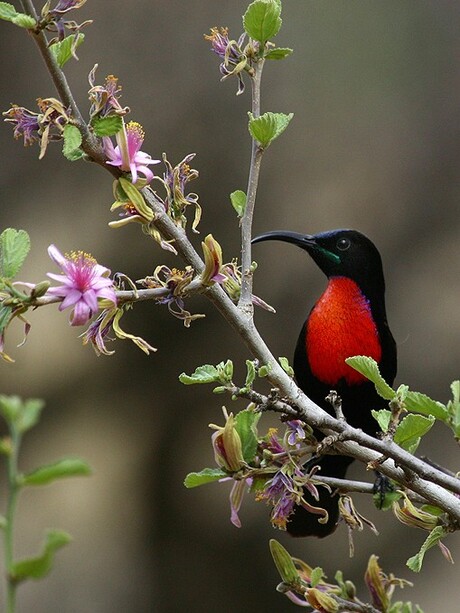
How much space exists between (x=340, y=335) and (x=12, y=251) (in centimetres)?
85

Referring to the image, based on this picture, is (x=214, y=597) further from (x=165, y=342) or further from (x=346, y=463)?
(x=346, y=463)

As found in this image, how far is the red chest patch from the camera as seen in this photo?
154 centimetres

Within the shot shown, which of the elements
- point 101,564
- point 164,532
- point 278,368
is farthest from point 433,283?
point 278,368

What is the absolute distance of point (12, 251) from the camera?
0.81m

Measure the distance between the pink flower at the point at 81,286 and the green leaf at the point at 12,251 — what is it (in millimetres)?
25

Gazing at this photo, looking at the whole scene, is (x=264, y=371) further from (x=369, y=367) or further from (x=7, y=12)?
(x=7, y=12)

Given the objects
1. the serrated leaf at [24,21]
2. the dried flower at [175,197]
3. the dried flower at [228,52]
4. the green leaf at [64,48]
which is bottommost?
the dried flower at [175,197]

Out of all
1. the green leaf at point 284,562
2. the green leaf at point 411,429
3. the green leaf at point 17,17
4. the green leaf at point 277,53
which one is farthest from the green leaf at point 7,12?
the green leaf at point 284,562

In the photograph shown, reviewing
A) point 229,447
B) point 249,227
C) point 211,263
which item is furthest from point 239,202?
point 229,447

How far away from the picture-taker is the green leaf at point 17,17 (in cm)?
78

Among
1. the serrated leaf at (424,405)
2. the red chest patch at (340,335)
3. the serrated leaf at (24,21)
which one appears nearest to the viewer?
the serrated leaf at (24,21)

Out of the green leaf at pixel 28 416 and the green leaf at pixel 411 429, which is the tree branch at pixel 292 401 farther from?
the green leaf at pixel 28 416

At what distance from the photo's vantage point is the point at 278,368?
93 centimetres

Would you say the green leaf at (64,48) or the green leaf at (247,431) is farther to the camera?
the green leaf at (247,431)
